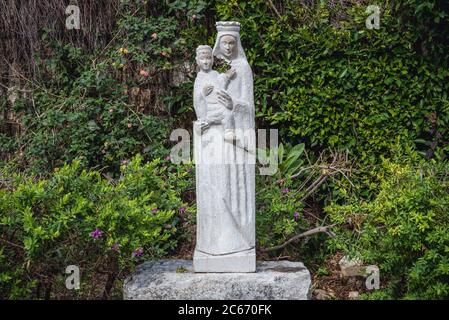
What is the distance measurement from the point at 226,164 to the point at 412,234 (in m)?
1.53

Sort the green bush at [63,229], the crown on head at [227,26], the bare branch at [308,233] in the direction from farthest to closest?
the bare branch at [308,233] < the crown on head at [227,26] < the green bush at [63,229]

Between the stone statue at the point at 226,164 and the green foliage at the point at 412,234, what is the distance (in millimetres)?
1121

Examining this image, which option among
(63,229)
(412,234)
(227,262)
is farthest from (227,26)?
(412,234)

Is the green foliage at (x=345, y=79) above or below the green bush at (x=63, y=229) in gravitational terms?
above

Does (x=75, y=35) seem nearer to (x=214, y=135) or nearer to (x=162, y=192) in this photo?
(x=162, y=192)

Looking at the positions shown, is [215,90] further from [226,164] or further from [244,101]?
[226,164]

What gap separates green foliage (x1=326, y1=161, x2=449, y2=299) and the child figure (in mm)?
1456

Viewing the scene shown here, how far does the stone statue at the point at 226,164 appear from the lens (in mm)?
5379

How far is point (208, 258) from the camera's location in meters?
5.41

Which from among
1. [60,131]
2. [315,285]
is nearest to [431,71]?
[315,285]

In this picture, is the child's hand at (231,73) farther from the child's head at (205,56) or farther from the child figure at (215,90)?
the child's head at (205,56)

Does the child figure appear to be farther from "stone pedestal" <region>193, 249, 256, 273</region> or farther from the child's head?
"stone pedestal" <region>193, 249, 256, 273</region>

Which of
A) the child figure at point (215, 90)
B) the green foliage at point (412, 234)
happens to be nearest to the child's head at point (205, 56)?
the child figure at point (215, 90)

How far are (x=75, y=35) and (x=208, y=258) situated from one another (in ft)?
12.2
